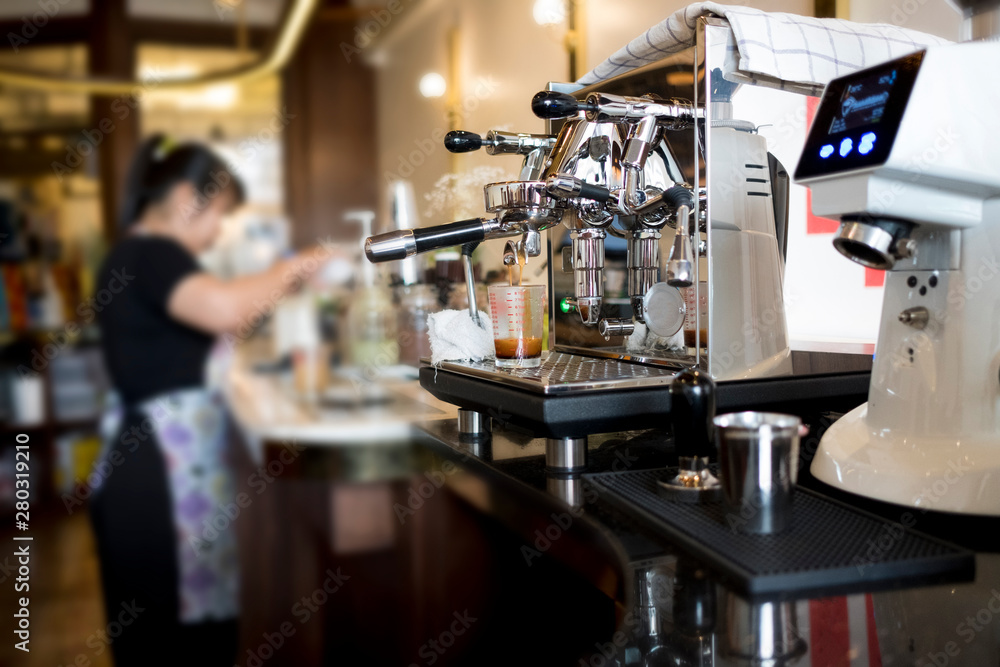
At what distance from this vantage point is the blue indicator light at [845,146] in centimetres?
50

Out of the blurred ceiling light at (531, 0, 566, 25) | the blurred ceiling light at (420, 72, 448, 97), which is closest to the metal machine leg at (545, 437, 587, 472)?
the blurred ceiling light at (531, 0, 566, 25)

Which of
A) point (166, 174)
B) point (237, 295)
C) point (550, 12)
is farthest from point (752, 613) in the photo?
point (550, 12)

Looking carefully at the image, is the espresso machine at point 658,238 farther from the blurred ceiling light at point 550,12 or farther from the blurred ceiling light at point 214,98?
the blurred ceiling light at point 214,98

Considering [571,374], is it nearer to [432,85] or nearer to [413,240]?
[413,240]

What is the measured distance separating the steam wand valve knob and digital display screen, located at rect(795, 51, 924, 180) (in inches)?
7.3

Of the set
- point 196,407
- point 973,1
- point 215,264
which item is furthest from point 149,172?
point 973,1

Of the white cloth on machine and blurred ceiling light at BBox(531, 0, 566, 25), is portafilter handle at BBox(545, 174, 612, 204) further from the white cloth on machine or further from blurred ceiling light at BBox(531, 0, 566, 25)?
blurred ceiling light at BBox(531, 0, 566, 25)

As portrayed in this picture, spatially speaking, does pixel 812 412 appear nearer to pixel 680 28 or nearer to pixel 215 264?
pixel 680 28

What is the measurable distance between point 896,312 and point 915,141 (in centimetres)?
18

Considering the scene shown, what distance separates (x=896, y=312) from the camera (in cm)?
61

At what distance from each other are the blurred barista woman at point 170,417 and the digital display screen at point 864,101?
43.1 inches

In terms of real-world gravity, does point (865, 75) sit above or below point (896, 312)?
above

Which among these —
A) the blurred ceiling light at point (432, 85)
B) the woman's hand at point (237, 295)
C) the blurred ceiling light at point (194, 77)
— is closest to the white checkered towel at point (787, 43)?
the woman's hand at point (237, 295)

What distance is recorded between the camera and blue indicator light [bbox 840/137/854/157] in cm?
50
